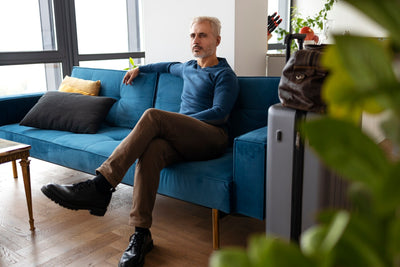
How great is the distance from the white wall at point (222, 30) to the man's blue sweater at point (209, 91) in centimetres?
63

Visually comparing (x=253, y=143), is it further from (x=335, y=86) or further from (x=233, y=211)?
(x=335, y=86)

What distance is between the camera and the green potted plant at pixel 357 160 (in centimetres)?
19

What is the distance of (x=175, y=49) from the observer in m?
3.41

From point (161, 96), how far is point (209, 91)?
516 millimetres

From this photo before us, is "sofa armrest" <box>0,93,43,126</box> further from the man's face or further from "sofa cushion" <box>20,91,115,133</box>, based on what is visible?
the man's face

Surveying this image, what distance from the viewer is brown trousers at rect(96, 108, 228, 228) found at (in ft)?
6.43

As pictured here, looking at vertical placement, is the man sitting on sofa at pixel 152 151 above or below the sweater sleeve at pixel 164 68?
below

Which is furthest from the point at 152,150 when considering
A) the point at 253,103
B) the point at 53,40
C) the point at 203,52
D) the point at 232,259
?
the point at 53,40

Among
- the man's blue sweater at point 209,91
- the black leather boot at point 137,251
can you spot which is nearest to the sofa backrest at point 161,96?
A: the man's blue sweater at point 209,91

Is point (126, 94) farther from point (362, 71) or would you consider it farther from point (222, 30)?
point (362, 71)

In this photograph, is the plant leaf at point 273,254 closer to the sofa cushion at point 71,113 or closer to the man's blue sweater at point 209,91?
the man's blue sweater at point 209,91

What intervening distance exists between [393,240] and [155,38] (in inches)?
137

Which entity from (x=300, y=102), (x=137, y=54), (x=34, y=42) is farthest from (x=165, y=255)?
(x=137, y=54)

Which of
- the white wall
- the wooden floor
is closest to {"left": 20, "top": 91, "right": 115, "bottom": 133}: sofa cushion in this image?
the wooden floor
